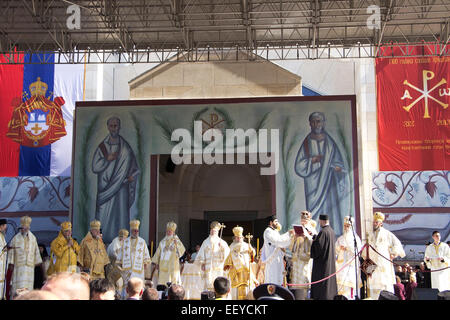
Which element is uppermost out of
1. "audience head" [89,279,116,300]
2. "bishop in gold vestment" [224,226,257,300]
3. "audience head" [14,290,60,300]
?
"audience head" [14,290,60,300]

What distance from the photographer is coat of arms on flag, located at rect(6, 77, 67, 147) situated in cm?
2441

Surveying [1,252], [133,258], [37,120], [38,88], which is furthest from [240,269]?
[38,88]

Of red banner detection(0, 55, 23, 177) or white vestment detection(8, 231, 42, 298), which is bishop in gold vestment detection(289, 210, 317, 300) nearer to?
white vestment detection(8, 231, 42, 298)

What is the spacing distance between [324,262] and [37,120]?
658 inches

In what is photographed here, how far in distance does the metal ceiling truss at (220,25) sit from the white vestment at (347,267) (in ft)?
23.4

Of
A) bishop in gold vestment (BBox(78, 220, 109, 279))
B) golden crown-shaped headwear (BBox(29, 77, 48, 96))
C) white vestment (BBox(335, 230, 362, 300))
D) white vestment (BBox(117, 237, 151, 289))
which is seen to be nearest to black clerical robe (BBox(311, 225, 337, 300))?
white vestment (BBox(335, 230, 362, 300))

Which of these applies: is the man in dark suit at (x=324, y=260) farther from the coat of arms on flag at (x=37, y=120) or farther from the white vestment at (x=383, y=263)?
the coat of arms on flag at (x=37, y=120)

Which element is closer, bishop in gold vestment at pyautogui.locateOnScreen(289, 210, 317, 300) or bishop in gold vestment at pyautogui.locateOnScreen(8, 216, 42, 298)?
bishop in gold vestment at pyautogui.locateOnScreen(289, 210, 317, 300)

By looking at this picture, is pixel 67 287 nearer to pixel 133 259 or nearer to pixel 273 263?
pixel 273 263

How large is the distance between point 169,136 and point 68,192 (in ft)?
18.3

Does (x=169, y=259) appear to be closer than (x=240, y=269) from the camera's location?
No

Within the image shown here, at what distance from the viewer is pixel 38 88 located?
2481 centimetres
